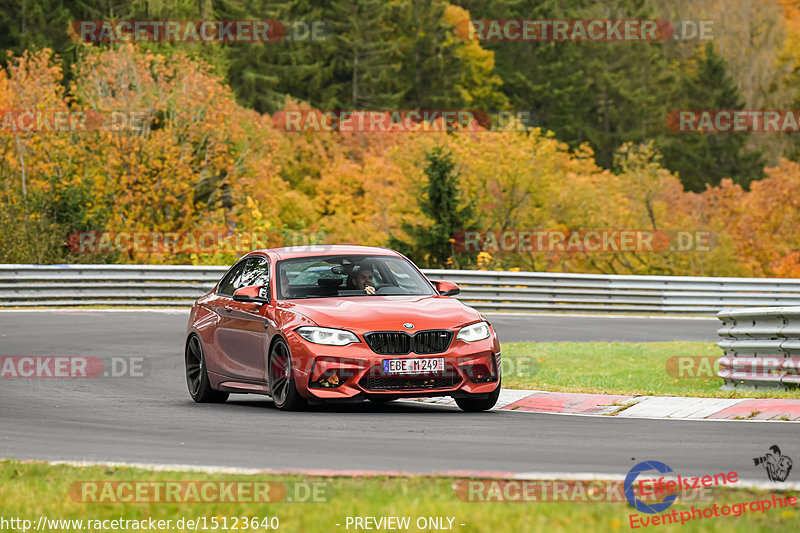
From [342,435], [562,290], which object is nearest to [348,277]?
[342,435]

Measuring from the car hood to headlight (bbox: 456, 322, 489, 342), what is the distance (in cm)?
6

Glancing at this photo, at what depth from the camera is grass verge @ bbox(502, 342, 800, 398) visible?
14.6m

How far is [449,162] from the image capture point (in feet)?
136

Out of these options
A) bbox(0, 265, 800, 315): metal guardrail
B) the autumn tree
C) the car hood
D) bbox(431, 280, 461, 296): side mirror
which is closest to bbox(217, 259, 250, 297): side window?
the car hood

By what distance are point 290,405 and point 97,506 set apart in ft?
17.3

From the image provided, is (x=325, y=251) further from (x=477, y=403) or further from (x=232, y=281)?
(x=477, y=403)

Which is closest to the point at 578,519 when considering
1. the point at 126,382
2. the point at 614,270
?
the point at 126,382

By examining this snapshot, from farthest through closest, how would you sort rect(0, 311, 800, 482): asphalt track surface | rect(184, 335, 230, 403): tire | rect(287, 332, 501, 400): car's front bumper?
rect(184, 335, 230, 403): tire < rect(287, 332, 501, 400): car's front bumper < rect(0, 311, 800, 482): asphalt track surface

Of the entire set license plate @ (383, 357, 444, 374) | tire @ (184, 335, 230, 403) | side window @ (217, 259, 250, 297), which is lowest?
tire @ (184, 335, 230, 403)

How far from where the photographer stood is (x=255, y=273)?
14.0m

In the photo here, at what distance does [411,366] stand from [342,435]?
1882mm

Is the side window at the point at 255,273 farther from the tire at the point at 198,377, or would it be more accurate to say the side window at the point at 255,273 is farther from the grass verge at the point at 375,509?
the grass verge at the point at 375,509

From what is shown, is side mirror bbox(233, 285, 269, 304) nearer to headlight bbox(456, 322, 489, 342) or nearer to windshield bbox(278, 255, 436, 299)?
windshield bbox(278, 255, 436, 299)

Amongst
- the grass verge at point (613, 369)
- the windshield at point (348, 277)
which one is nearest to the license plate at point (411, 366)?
the windshield at point (348, 277)
